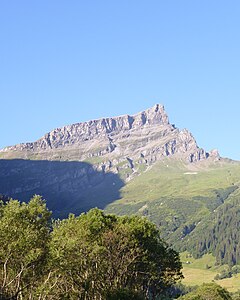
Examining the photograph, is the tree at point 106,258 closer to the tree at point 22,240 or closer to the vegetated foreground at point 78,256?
the vegetated foreground at point 78,256

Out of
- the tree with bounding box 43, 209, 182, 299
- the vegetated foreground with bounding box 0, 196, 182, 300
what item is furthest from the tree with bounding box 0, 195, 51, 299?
the tree with bounding box 43, 209, 182, 299

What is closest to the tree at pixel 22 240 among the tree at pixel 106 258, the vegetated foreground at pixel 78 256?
the vegetated foreground at pixel 78 256

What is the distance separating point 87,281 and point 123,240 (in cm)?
1299

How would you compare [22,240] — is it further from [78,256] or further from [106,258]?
[106,258]

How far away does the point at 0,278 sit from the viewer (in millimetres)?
53844

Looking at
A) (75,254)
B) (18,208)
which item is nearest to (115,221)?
(75,254)

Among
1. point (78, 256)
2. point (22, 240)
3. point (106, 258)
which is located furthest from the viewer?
point (106, 258)

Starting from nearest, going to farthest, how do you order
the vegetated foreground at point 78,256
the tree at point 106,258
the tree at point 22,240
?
the tree at point 22,240 < the vegetated foreground at point 78,256 < the tree at point 106,258

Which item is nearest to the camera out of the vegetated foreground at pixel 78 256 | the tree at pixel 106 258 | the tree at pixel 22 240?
the tree at pixel 22 240

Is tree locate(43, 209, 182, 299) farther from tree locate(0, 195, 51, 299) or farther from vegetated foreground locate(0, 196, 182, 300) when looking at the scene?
tree locate(0, 195, 51, 299)

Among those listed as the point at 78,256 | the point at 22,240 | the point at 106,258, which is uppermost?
the point at 22,240

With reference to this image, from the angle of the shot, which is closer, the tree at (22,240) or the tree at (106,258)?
the tree at (22,240)

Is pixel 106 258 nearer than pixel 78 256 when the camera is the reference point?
No

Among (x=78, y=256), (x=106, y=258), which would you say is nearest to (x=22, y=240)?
(x=78, y=256)
